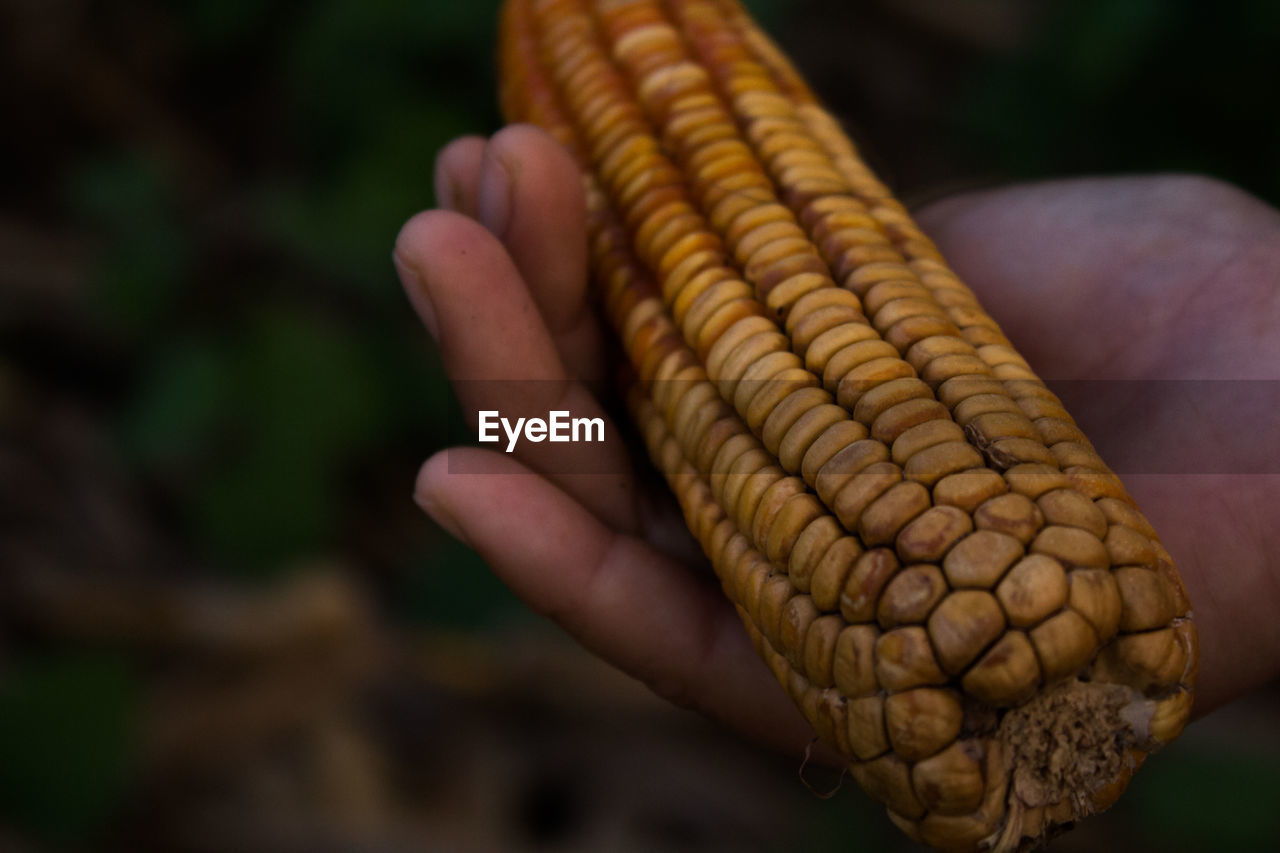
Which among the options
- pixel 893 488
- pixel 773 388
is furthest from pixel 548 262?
pixel 893 488

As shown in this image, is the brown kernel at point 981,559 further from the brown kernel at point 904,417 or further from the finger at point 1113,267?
the finger at point 1113,267

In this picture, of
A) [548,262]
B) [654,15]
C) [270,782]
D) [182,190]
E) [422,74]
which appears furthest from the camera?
[182,190]

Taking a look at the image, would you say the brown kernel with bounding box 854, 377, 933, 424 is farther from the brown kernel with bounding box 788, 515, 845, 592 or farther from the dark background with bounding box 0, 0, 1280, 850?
the dark background with bounding box 0, 0, 1280, 850

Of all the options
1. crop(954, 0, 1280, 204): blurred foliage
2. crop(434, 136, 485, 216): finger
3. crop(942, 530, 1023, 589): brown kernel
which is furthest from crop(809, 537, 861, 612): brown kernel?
crop(954, 0, 1280, 204): blurred foliage

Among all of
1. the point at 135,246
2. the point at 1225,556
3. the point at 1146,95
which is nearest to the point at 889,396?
the point at 1225,556

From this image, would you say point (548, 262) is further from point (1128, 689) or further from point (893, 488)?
point (1128, 689)

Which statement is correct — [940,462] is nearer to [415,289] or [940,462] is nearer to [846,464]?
[846,464]
